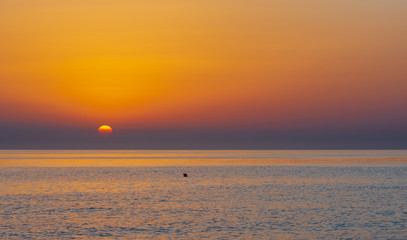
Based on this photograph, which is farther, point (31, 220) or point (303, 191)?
point (303, 191)

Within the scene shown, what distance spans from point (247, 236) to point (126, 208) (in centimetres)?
1814

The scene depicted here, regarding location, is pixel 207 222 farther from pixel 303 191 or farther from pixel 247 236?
pixel 303 191

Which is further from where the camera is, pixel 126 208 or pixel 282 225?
pixel 126 208

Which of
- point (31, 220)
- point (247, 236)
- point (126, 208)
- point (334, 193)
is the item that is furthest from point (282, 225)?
point (334, 193)

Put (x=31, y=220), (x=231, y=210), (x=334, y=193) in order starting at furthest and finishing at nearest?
(x=334, y=193), (x=231, y=210), (x=31, y=220)

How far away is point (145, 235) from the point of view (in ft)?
119

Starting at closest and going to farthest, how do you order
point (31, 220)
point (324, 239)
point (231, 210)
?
point (324, 239) → point (31, 220) → point (231, 210)

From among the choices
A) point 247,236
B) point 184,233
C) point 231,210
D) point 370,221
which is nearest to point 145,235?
point 184,233

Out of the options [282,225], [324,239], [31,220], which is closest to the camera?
[324,239]

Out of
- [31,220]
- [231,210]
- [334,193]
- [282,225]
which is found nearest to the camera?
[282,225]

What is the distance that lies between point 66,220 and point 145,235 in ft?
32.5

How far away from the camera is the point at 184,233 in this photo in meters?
37.0

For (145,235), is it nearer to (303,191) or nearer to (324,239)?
(324,239)

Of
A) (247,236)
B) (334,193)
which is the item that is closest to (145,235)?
(247,236)
